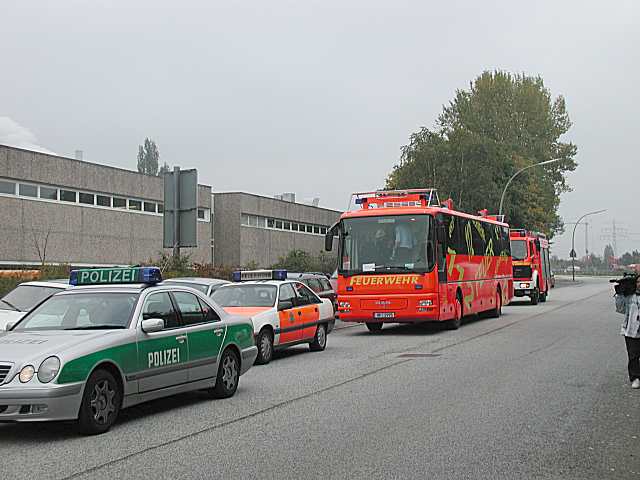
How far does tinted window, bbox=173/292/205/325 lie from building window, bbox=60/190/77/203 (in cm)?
2631

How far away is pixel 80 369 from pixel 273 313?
757 centimetres

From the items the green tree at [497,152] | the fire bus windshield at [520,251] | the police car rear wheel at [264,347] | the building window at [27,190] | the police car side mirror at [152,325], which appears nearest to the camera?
the police car side mirror at [152,325]

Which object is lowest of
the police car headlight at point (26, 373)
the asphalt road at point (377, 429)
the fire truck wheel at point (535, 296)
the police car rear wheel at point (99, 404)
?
the asphalt road at point (377, 429)

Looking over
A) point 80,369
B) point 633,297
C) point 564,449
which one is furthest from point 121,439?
point 633,297

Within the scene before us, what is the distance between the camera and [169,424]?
9.26 meters

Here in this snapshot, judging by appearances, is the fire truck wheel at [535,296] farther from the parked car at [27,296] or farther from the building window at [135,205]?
the parked car at [27,296]

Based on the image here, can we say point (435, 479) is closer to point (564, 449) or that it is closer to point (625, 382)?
point (564, 449)

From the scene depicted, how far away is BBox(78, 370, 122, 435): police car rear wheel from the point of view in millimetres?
8414

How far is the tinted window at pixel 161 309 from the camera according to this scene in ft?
31.9

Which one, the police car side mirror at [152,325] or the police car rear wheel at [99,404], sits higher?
the police car side mirror at [152,325]

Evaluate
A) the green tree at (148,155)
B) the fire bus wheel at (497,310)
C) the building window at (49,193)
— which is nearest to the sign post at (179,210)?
the fire bus wheel at (497,310)

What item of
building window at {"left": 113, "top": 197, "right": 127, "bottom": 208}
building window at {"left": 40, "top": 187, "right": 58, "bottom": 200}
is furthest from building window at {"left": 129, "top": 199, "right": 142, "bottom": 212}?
building window at {"left": 40, "top": 187, "right": 58, "bottom": 200}

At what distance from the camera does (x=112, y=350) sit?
8.80 meters

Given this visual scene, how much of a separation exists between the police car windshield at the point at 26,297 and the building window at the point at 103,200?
75.5 feet
